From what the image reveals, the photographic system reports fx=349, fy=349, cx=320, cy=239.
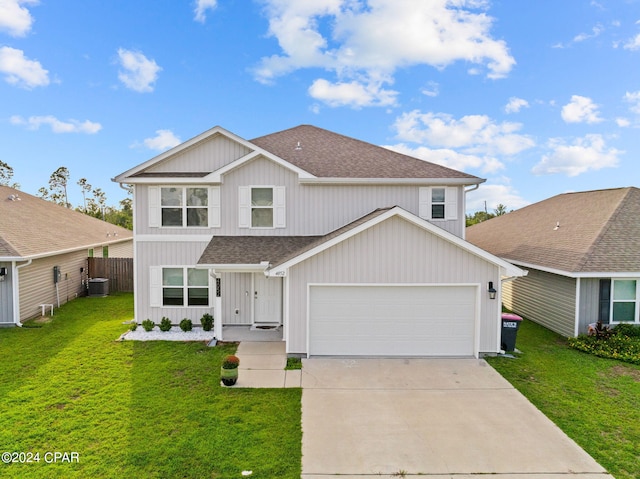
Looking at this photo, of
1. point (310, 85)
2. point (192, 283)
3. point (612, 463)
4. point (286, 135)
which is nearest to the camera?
point (612, 463)

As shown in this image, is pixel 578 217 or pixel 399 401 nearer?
pixel 399 401

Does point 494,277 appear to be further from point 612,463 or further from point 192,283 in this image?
point 192,283

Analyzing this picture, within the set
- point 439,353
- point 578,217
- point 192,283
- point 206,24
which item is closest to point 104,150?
point 206,24

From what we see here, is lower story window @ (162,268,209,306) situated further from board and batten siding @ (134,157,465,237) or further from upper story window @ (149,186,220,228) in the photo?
upper story window @ (149,186,220,228)

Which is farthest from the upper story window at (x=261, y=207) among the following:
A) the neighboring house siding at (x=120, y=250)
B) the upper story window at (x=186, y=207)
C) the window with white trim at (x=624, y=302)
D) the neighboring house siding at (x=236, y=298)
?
the neighboring house siding at (x=120, y=250)

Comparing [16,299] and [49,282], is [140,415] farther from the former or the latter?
[49,282]

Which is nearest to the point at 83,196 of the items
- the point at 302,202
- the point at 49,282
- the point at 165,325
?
the point at 49,282
